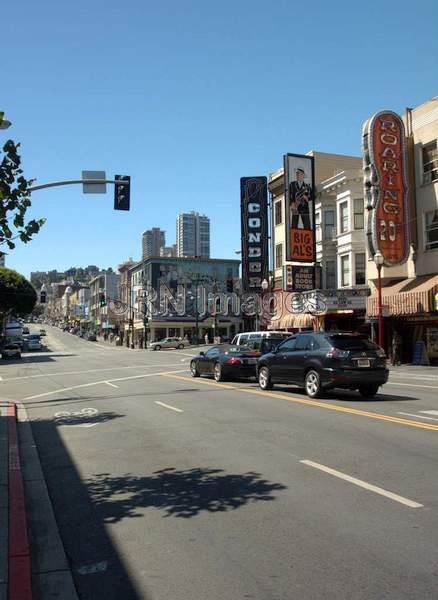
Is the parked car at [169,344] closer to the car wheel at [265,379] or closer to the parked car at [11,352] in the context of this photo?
the parked car at [11,352]

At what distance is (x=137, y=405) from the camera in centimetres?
1564

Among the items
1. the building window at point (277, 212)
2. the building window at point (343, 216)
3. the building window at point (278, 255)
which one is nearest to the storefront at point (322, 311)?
the building window at point (278, 255)

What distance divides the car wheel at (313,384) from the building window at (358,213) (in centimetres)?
2291

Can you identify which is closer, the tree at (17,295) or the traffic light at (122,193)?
the traffic light at (122,193)

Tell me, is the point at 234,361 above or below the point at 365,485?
above

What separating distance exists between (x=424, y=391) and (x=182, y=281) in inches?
2941

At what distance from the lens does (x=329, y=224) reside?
1586 inches

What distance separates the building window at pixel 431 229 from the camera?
94.7ft

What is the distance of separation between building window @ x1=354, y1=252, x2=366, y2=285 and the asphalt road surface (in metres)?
24.4

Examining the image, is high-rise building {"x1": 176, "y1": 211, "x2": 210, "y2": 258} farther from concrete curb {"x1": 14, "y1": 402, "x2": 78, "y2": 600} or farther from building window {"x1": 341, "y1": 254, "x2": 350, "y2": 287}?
concrete curb {"x1": 14, "y1": 402, "x2": 78, "y2": 600}

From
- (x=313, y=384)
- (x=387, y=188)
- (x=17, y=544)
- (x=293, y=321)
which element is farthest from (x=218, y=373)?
(x=293, y=321)

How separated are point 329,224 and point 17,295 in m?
60.3

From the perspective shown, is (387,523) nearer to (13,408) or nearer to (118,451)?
(118,451)

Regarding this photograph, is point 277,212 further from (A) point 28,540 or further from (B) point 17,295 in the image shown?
(B) point 17,295
